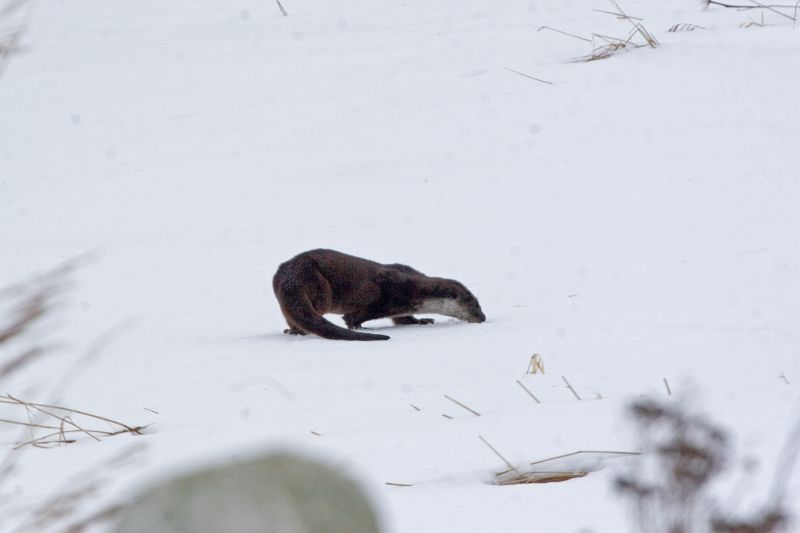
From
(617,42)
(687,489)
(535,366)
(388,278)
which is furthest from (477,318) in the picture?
(617,42)

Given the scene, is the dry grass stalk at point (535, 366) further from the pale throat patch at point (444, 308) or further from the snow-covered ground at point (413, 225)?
the pale throat patch at point (444, 308)

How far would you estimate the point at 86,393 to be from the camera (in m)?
4.50

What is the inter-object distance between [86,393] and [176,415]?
0.75 metres

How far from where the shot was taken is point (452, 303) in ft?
21.2

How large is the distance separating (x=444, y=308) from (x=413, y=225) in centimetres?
187

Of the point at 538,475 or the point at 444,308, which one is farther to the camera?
the point at 444,308

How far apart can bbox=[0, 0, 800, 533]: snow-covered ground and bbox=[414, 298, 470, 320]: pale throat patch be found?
0.09 meters

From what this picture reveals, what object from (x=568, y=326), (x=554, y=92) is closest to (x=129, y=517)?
(x=568, y=326)

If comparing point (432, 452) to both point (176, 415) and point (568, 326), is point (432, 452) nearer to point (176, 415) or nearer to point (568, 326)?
point (176, 415)

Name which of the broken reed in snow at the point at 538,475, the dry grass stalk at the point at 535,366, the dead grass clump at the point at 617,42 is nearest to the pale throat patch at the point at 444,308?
the dry grass stalk at the point at 535,366

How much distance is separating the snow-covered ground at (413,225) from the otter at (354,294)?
159 millimetres

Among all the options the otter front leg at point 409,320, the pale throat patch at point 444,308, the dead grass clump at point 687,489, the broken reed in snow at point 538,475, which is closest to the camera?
the dead grass clump at point 687,489

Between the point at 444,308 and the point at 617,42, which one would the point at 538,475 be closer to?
the point at 444,308

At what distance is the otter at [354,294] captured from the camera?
580cm
